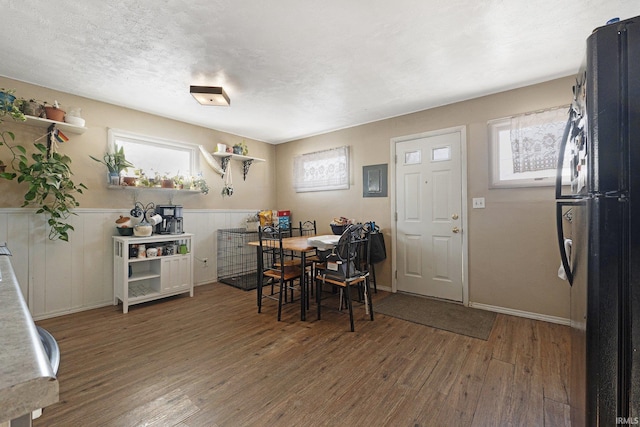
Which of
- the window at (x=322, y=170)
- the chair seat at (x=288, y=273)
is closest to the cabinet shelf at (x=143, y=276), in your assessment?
the chair seat at (x=288, y=273)

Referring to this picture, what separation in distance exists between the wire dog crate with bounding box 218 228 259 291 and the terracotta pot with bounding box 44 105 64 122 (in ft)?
7.36

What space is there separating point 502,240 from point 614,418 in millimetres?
2504

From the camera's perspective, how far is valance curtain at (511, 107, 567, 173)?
8.61ft

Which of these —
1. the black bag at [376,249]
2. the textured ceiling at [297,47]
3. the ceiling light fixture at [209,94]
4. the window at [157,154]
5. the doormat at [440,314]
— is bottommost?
the doormat at [440,314]

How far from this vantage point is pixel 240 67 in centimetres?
247

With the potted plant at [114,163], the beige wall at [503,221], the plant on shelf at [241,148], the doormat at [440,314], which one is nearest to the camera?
the doormat at [440,314]

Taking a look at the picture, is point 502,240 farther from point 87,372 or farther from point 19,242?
point 19,242

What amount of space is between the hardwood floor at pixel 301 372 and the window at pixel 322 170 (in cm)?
213

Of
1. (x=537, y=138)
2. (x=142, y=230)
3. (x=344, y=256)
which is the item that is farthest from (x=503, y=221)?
(x=142, y=230)

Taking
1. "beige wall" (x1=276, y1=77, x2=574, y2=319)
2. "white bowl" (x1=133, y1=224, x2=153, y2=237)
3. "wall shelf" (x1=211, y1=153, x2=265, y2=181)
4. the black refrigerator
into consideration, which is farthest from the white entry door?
"white bowl" (x1=133, y1=224, x2=153, y2=237)

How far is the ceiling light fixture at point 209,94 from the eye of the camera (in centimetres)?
263

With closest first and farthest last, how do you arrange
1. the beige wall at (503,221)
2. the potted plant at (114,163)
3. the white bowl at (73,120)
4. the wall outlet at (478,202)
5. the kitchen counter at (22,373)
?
the kitchen counter at (22,373)
the beige wall at (503,221)
the white bowl at (73,120)
the wall outlet at (478,202)
the potted plant at (114,163)

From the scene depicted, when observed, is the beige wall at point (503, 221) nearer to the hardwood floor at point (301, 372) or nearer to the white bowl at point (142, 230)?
the hardwood floor at point (301, 372)

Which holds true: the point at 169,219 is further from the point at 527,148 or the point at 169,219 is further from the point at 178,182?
the point at 527,148
